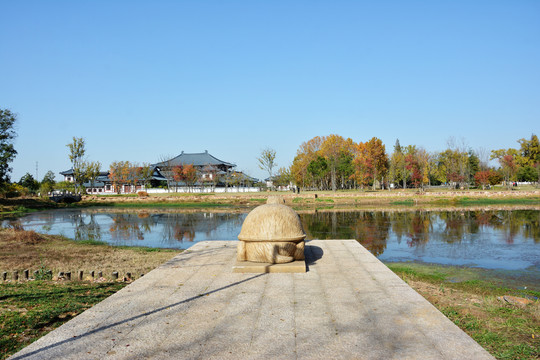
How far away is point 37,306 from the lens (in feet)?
17.3

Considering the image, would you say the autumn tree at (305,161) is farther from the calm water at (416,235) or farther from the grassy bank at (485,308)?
the grassy bank at (485,308)

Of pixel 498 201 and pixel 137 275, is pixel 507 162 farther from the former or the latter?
pixel 137 275

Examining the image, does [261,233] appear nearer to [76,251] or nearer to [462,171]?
[76,251]

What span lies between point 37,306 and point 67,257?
6021 mm

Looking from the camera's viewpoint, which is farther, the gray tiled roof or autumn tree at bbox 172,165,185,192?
the gray tiled roof

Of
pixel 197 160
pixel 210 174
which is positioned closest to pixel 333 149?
pixel 210 174

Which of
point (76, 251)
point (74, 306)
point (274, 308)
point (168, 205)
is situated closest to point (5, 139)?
point (168, 205)

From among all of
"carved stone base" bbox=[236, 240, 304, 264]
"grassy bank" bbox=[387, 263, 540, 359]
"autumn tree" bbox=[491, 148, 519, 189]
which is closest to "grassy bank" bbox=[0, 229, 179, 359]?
"carved stone base" bbox=[236, 240, 304, 264]

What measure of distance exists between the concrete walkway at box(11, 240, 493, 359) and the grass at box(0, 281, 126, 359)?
1.83 ft

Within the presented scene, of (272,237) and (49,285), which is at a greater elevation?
(272,237)

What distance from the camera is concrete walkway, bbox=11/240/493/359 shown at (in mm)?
3422

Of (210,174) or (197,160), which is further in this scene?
(197,160)

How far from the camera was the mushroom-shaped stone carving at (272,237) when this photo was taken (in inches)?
255

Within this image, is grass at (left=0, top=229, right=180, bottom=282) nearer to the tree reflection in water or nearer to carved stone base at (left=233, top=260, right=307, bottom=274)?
carved stone base at (left=233, top=260, right=307, bottom=274)
